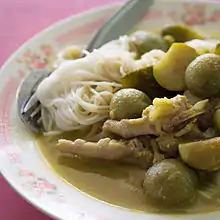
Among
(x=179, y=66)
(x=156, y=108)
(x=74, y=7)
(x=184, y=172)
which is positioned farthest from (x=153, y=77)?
(x=74, y=7)

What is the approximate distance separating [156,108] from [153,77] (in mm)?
229

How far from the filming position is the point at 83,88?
2.01 m

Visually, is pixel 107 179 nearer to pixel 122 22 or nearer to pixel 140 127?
pixel 140 127

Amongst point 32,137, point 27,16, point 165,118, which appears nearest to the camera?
point 165,118

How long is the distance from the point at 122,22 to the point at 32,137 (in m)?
0.72

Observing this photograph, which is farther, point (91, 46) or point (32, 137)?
point (91, 46)

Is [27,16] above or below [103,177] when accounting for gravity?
above

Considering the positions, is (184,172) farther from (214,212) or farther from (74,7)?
(74,7)

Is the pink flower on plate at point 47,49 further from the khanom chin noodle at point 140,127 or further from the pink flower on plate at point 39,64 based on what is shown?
the khanom chin noodle at point 140,127

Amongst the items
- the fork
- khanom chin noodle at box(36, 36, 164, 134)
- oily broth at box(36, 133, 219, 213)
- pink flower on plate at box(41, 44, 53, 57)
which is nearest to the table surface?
pink flower on plate at box(41, 44, 53, 57)

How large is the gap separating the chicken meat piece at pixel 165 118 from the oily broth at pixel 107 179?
0.12 metres

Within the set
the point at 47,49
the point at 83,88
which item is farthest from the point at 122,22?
the point at 83,88

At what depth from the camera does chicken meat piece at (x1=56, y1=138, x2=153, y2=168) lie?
1.73 metres

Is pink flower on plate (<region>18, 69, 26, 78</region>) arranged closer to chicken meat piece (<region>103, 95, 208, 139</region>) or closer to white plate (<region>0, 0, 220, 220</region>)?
white plate (<region>0, 0, 220, 220</region>)
